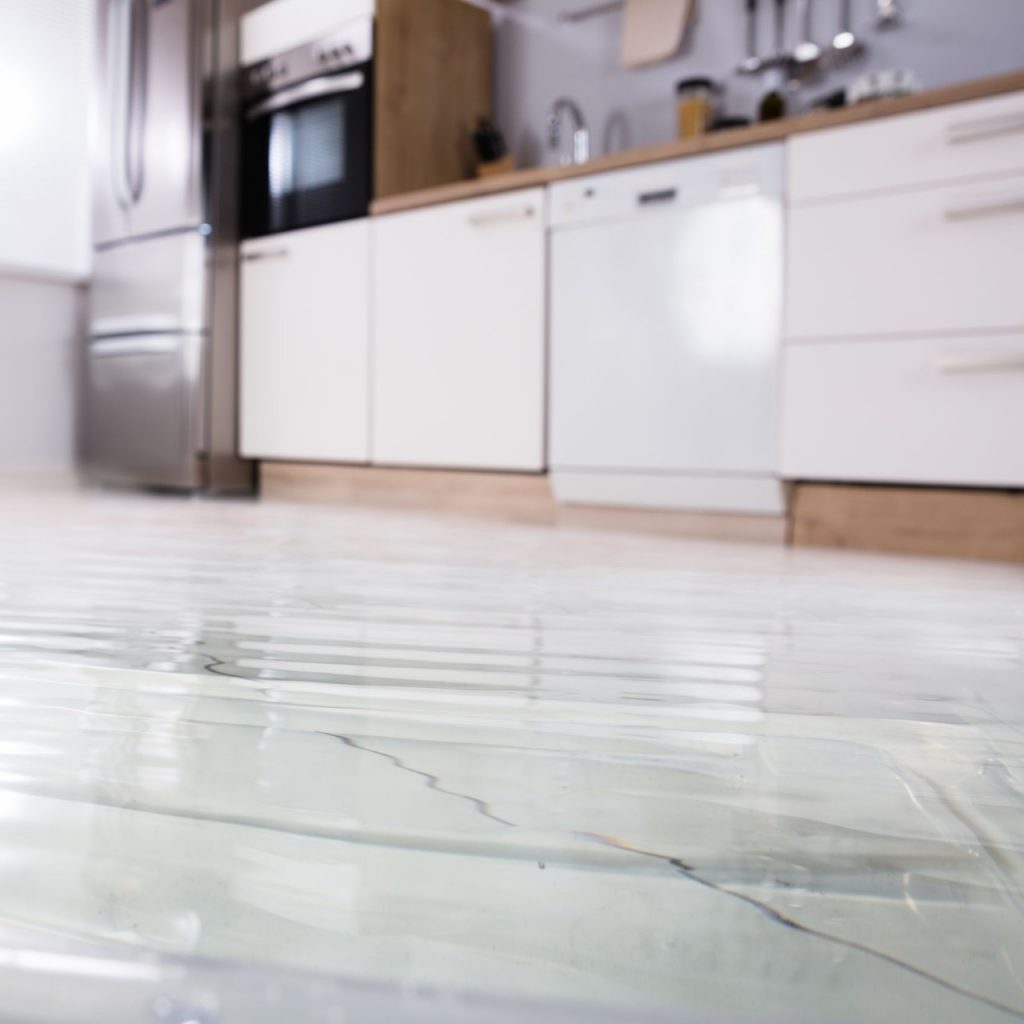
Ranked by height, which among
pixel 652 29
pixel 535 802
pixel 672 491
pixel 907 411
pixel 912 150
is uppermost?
pixel 652 29

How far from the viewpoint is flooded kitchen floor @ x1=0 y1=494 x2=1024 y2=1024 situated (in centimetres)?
34

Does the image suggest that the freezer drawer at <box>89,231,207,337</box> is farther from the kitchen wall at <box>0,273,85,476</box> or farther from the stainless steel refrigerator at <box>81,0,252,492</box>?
the kitchen wall at <box>0,273,85,476</box>

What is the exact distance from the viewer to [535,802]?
0.47 m

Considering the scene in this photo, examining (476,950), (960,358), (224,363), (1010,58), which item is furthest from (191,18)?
(476,950)

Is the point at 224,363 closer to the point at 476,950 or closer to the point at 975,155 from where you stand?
the point at 975,155

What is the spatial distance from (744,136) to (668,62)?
3.18ft

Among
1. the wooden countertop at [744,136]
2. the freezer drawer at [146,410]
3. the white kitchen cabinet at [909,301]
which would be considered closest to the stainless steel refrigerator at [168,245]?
the freezer drawer at [146,410]

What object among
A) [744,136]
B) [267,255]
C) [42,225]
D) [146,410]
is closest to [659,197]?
[744,136]

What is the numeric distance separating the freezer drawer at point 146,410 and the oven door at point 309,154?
49 cm

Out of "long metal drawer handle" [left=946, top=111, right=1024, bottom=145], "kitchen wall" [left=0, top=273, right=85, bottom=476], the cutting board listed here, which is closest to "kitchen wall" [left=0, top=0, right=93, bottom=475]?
"kitchen wall" [left=0, top=273, right=85, bottom=476]

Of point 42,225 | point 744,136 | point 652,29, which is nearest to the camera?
point 744,136

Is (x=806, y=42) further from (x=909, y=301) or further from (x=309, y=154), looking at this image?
(x=309, y=154)

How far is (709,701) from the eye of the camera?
2.10ft

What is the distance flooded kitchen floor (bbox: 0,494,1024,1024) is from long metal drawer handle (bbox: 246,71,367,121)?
94.7 inches
